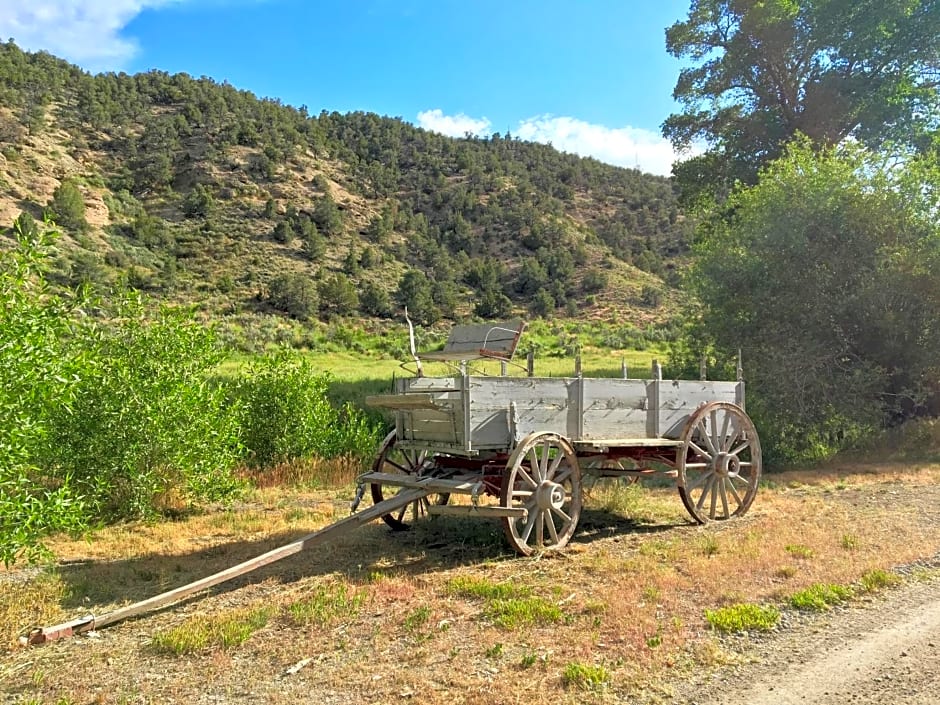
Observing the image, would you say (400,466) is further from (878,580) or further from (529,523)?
(878,580)

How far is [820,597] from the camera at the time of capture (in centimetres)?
532

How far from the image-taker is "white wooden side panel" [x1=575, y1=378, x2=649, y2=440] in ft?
23.8

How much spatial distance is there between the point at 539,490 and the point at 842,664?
2890 millimetres

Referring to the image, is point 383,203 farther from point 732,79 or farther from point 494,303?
point 732,79

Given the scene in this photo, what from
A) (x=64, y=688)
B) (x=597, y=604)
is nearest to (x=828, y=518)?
(x=597, y=604)

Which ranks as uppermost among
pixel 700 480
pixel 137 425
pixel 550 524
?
pixel 137 425

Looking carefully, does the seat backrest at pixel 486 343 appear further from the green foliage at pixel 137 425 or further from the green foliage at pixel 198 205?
the green foliage at pixel 198 205

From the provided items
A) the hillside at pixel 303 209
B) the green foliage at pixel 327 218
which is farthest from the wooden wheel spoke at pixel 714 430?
the green foliage at pixel 327 218

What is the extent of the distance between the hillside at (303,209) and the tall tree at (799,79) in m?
21.0

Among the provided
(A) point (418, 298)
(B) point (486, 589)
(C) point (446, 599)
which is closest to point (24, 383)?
(C) point (446, 599)

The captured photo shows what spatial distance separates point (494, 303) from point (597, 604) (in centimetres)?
3876

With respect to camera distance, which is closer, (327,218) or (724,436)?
(724,436)

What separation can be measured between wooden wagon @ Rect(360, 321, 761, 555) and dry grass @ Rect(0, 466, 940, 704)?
0.51 metres

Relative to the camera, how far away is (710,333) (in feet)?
52.4
